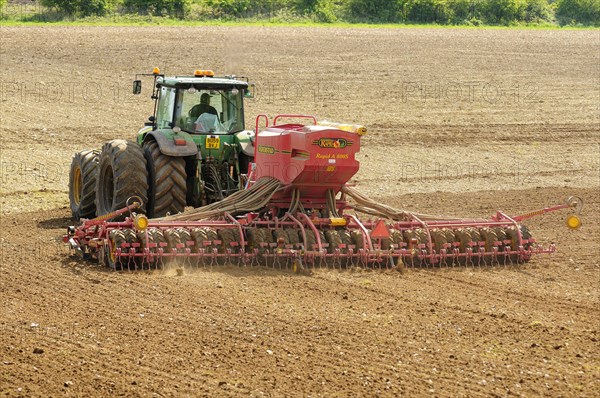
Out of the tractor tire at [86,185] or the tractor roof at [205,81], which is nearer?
the tractor roof at [205,81]

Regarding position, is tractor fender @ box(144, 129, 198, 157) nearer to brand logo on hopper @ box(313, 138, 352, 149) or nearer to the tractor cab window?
the tractor cab window

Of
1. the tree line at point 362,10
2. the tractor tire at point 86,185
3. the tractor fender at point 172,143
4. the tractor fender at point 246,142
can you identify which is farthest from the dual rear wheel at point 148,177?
the tree line at point 362,10

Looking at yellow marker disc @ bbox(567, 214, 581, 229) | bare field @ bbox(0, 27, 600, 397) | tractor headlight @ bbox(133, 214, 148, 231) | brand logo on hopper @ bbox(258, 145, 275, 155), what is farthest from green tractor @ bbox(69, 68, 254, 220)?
yellow marker disc @ bbox(567, 214, 581, 229)

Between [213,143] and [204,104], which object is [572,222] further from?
[204,104]

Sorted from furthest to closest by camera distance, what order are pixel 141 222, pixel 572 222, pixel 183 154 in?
1. pixel 183 154
2. pixel 572 222
3. pixel 141 222

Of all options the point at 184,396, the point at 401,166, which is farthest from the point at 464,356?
the point at 401,166

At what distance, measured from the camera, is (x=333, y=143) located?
36.0 ft

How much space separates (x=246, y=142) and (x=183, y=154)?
0.98 metres

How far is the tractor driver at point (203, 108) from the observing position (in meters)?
12.8

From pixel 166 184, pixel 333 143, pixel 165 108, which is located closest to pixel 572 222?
pixel 333 143

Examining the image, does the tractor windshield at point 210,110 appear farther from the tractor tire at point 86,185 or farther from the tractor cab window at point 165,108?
the tractor tire at point 86,185

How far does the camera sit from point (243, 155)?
41.8 ft

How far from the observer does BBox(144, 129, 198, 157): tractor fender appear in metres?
11.9

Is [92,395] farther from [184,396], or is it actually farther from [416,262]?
[416,262]
